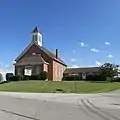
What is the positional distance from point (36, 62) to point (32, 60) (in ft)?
4.73

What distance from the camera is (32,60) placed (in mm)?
63906

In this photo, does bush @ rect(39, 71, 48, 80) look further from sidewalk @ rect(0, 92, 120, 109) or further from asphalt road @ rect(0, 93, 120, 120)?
asphalt road @ rect(0, 93, 120, 120)

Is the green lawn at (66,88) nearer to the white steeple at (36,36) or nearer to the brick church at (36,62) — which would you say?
the brick church at (36,62)

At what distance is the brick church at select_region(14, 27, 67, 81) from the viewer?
206 ft

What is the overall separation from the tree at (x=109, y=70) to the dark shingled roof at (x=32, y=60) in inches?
593

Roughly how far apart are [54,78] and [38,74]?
5.50 metres

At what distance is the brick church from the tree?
37.8 ft

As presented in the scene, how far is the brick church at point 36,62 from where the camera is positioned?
6272cm

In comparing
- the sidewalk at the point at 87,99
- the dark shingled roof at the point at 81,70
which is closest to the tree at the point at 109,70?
the dark shingled roof at the point at 81,70

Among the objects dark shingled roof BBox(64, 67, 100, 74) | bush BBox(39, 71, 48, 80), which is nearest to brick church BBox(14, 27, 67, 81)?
bush BBox(39, 71, 48, 80)

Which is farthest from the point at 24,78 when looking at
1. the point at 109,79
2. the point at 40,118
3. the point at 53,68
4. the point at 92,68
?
the point at 40,118

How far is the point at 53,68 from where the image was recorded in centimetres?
6450

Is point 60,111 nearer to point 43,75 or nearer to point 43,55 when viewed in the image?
point 43,75

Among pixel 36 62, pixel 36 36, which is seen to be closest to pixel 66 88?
pixel 36 62
